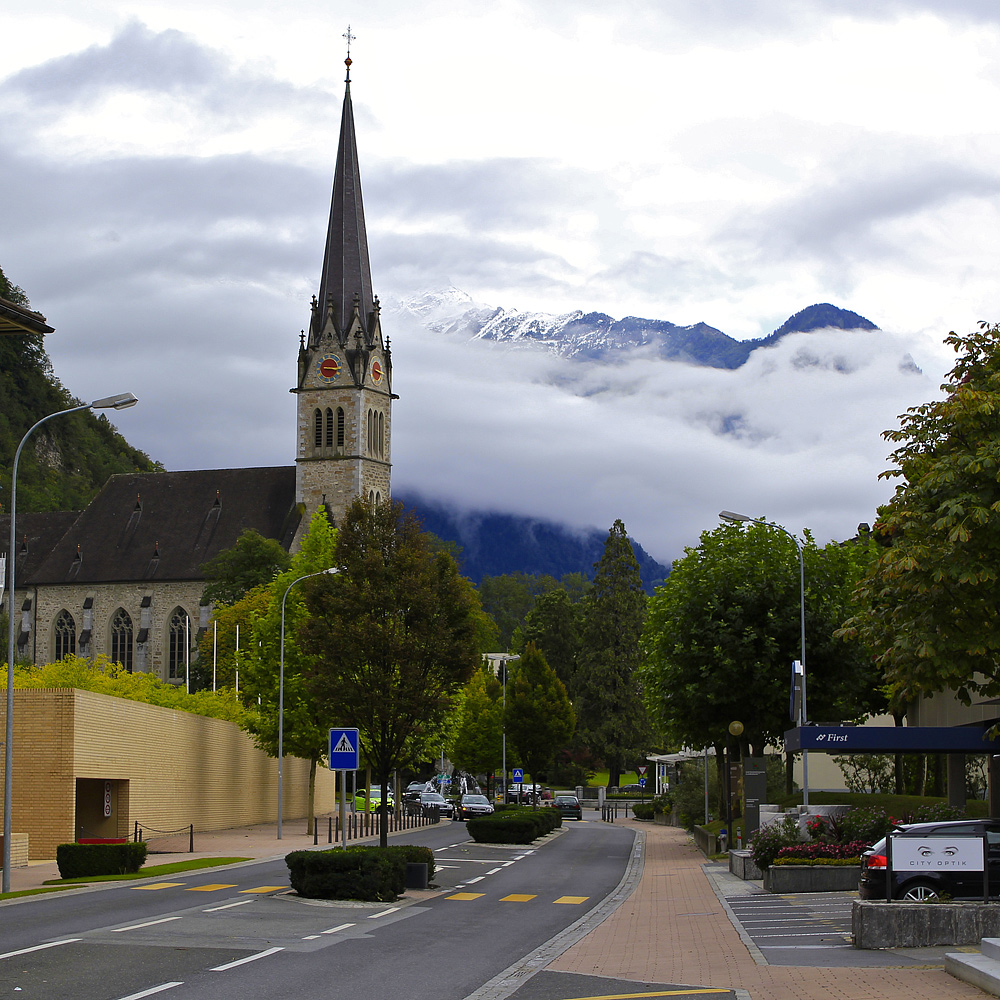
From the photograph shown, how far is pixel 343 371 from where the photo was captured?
9244 cm

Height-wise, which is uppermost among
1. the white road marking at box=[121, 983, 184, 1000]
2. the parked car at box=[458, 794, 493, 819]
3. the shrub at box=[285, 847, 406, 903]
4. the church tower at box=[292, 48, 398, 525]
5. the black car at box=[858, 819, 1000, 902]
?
the church tower at box=[292, 48, 398, 525]

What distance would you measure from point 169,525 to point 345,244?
24.5 meters

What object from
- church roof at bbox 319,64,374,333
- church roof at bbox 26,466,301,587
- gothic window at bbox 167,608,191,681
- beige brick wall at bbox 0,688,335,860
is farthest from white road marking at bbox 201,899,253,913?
church roof at bbox 319,64,374,333

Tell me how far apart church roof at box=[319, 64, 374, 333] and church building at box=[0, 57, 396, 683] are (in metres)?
0.07

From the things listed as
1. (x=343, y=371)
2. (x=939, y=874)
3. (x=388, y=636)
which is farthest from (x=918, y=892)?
(x=343, y=371)

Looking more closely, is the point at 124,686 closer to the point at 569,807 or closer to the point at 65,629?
the point at 569,807

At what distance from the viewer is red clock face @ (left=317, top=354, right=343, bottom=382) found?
304 ft

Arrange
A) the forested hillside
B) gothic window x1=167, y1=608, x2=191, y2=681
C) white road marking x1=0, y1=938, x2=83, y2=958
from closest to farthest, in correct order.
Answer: white road marking x1=0, y1=938, x2=83, y2=958 < gothic window x1=167, y1=608, x2=191, y2=681 < the forested hillside

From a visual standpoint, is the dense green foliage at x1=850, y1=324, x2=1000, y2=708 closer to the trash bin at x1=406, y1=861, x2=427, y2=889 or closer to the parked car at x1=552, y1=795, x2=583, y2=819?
the trash bin at x1=406, y1=861, x2=427, y2=889

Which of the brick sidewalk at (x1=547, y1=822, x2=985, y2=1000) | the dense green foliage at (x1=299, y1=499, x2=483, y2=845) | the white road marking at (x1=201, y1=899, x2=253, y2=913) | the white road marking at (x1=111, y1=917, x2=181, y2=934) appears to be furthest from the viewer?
the dense green foliage at (x1=299, y1=499, x2=483, y2=845)

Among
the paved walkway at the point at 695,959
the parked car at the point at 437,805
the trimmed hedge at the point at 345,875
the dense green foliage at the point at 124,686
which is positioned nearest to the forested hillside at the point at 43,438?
the dense green foliage at the point at 124,686

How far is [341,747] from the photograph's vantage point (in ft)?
78.1

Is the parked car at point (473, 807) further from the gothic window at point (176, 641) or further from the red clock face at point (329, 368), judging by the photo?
the red clock face at point (329, 368)

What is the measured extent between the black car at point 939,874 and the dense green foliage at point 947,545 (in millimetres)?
2263
